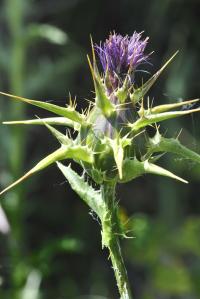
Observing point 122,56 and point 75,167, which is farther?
point 75,167

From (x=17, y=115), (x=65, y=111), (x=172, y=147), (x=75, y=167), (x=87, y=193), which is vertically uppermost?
(x=65, y=111)

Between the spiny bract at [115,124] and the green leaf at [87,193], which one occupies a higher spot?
the spiny bract at [115,124]

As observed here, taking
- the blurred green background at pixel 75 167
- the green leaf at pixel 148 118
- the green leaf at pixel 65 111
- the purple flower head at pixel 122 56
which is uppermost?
the purple flower head at pixel 122 56

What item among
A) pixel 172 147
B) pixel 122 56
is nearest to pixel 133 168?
pixel 172 147

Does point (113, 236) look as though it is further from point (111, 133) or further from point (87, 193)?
point (111, 133)

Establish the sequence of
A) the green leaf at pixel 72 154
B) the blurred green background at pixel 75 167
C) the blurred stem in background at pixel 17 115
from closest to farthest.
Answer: the green leaf at pixel 72 154 → the blurred stem in background at pixel 17 115 → the blurred green background at pixel 75 167

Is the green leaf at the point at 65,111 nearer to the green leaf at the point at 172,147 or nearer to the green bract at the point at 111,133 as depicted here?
the green bract at the point at 111,133

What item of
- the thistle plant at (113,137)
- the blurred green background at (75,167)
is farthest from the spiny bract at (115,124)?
the blurred green background at (75,167)
